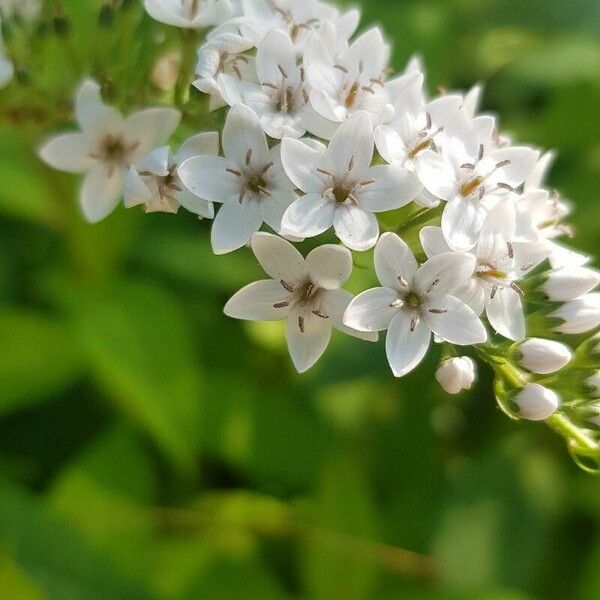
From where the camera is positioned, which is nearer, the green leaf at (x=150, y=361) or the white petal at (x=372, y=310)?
the white petal at (x=372, y=310)

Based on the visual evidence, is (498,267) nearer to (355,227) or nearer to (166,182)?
(355,227)

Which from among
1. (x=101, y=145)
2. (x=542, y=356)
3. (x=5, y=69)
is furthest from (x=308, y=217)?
(x=5, y=69)

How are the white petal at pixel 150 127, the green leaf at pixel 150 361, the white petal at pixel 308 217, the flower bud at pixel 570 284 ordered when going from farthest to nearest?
1. the green leaf at pixel 150 361
2. the white petal at pixel 150 127
3. the flower bud at pixel 570 284
4. the white petal at pixel 308 217

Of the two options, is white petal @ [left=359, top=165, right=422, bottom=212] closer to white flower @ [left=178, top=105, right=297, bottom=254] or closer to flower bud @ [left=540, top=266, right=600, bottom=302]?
white flower @ [left=178, top=105, right=297, bottom=254]

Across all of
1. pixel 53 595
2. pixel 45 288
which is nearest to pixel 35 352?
pixel 45 288

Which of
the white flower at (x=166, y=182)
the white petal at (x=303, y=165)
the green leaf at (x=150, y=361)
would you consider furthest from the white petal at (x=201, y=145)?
the green leaf at (x=150, y=361)

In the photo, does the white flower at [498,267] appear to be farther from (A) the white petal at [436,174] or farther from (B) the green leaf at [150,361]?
(B) the green leaf at [150,361]
